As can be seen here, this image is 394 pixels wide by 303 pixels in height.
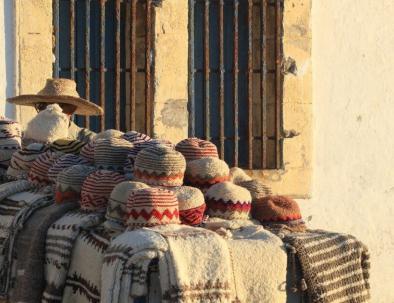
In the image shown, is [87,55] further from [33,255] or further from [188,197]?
[188,197]

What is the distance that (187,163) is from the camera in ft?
11.7

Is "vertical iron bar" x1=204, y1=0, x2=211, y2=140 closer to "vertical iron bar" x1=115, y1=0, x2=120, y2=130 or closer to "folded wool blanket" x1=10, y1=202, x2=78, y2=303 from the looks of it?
"vertical iron bar" x1=115, y1=0, x2=120, y2=130

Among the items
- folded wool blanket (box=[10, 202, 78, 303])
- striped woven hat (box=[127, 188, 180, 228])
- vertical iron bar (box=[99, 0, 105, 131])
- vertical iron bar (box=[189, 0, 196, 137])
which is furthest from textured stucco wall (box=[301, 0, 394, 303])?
striped woven hat (box=[127, 188, 180, 228])

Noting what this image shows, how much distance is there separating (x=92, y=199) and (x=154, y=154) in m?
0.29

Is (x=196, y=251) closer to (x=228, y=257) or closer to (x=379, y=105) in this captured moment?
(x=228, y=257)

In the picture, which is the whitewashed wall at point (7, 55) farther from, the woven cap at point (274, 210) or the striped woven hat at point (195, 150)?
the woven cap at point (274, 210)

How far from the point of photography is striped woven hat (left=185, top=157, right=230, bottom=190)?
137 inches

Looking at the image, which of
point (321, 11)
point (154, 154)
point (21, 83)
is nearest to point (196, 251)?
point (154, 154)

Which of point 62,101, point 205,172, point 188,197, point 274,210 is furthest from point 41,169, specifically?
point 62,101

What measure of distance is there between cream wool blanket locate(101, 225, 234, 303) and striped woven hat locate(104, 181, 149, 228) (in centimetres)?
22

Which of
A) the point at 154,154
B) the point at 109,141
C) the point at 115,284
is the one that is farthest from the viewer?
the point at 109,141

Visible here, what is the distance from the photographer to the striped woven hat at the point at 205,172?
3490mm

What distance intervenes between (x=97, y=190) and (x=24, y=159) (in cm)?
79

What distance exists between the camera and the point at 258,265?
3.12m
